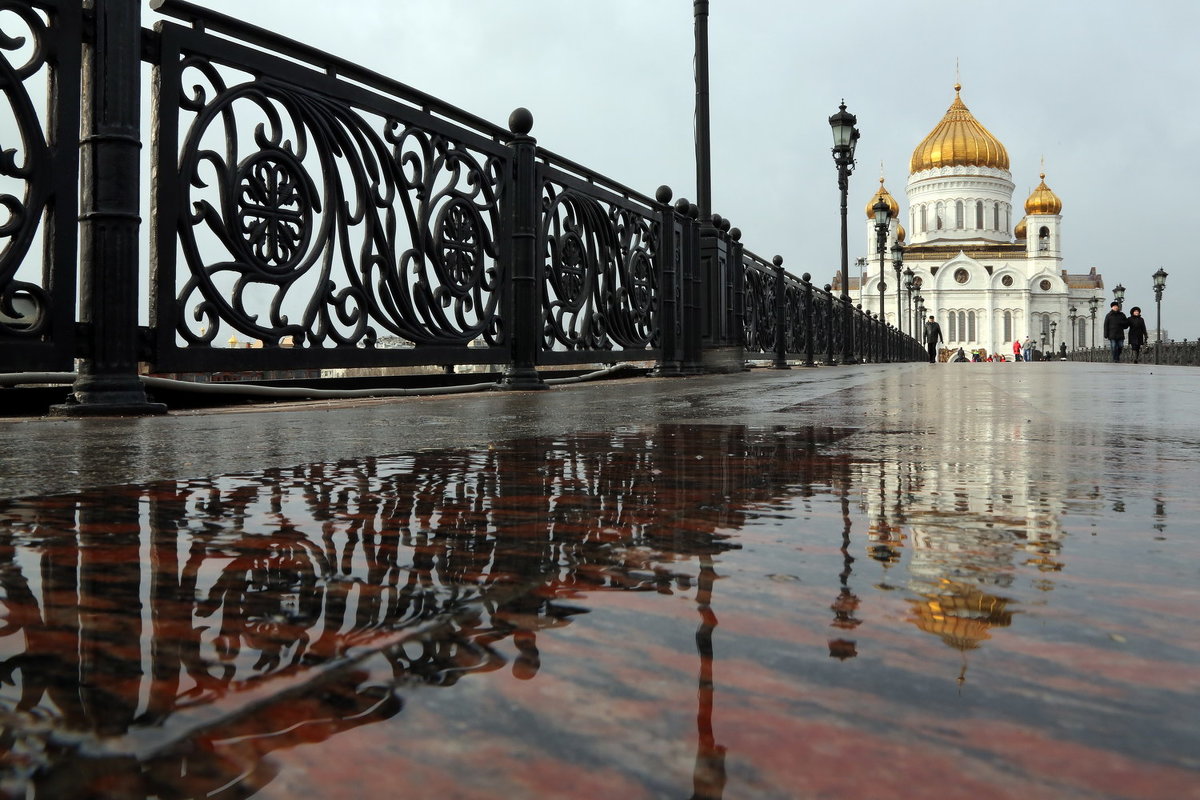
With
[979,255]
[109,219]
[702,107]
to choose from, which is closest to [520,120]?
[109,219]

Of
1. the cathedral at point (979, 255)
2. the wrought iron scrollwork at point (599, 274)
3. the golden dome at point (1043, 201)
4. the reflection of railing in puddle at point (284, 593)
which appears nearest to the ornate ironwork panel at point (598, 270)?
the wrought iron scrollwork at point (599, 274)

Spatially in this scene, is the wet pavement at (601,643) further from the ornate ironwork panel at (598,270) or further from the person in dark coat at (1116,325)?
the person in dark coat at (1116,325)

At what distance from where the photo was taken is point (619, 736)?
261 millimetres

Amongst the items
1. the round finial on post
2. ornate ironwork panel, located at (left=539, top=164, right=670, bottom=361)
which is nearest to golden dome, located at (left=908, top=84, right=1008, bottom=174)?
ornate ironwork panel, located at (left=539, top=164, right=670, bottom=361)

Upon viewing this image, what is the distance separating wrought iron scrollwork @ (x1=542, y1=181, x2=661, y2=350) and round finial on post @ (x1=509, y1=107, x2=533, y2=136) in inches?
15.8

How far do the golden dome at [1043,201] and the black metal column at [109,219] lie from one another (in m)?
87.4

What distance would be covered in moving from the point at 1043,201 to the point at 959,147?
41.8 feet

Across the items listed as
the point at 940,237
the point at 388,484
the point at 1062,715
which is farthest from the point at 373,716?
the point at 940,237

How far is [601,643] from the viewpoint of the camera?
1.15ft

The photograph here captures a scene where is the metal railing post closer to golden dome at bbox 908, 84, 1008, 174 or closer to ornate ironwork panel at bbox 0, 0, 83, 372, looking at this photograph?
ornate ironwork panel at bbox 0, 0, 83, 372

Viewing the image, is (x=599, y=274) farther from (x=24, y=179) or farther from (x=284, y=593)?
(x=284, y=593)

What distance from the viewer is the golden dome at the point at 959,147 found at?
72.6 metres

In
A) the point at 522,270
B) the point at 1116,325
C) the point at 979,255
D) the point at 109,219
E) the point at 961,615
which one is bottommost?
the point at 961,615

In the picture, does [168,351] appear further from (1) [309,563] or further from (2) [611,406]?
(1) [309,563]
